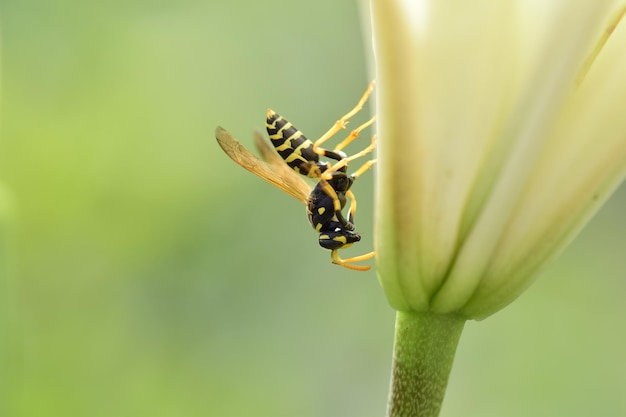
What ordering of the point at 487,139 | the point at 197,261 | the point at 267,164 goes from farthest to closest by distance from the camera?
1. the point at 197,261
2. the point at 267,164
3. the point at 487,139

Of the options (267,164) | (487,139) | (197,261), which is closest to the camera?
(487,139)

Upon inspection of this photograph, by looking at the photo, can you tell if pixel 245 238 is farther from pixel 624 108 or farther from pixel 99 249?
pixel 624 108

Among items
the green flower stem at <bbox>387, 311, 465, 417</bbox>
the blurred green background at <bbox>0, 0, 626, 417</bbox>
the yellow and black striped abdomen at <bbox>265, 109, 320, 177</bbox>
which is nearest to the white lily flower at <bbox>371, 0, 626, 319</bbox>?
the green flower stem at <bbox>387, 311, 465, 417</bbox>

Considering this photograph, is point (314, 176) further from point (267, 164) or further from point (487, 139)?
point (487, 139)

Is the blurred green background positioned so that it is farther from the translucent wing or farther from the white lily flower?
the white lily flower

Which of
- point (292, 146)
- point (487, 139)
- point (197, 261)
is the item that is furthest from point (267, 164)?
point (197, 261)

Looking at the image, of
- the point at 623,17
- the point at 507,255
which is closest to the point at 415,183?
the point at 507,255
